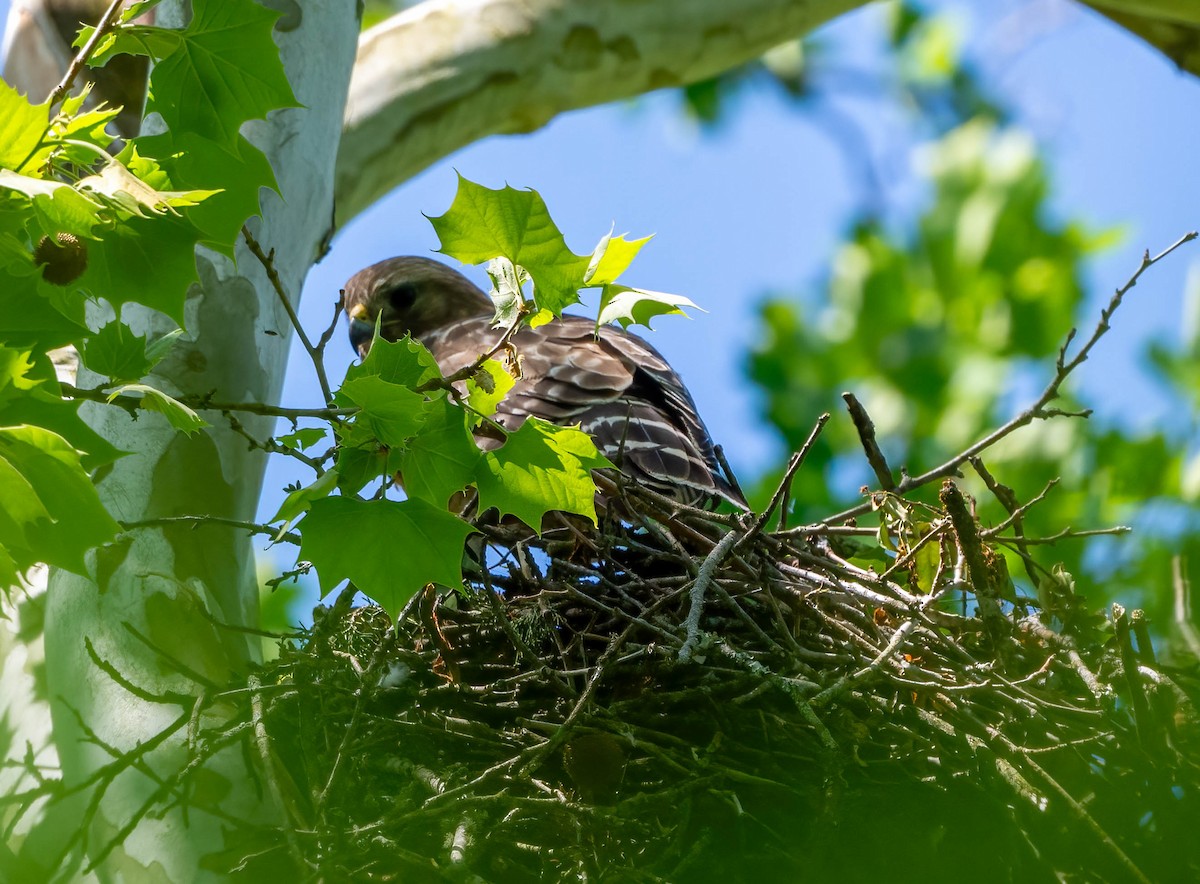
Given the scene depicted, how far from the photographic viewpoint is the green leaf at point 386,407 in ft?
7.06

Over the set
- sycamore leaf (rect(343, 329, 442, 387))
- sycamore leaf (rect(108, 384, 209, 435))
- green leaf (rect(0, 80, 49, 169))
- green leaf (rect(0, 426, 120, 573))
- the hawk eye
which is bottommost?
green leaf (rect(0, 426, 120, 573))

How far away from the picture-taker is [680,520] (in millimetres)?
3215

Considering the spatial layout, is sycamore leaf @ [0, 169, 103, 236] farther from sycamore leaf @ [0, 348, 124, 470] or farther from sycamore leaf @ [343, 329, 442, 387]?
sycamore leaf @ [343, 329, 442, 387]

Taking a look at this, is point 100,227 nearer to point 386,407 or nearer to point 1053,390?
point 386,407

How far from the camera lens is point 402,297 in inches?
232

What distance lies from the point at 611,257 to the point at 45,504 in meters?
1.10

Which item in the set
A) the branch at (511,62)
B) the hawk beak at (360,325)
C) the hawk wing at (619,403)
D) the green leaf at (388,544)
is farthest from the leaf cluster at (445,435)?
the hawk beak at (360,325)

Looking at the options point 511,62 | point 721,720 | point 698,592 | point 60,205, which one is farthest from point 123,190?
point 511,62

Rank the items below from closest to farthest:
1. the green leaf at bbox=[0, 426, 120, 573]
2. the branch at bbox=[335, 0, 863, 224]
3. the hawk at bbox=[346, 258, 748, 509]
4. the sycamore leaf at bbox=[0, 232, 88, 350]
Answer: the green leaf at bbox=[0, 426, 120, 573] → the sycamore leaf at bbox=[0, 232, 88, 350] → the hawk at bbox=[346, 258, 748, 509] → the branch at bbox=[335, 0, 863, 224]

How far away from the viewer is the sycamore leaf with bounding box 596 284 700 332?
235 centimetres

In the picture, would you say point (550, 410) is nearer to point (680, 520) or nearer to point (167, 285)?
point (680, 520)

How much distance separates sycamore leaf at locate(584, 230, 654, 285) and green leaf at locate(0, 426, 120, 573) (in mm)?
975

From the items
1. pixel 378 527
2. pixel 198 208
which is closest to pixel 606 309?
pixel 378 527

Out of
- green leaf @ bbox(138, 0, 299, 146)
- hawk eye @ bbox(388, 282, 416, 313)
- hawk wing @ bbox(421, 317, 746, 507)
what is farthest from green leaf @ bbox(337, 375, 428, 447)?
hawk eye @ bbox(388, 282, 416, 313)
